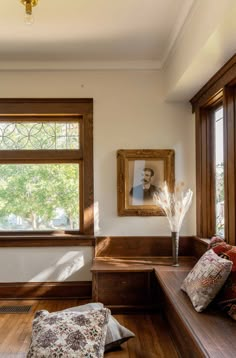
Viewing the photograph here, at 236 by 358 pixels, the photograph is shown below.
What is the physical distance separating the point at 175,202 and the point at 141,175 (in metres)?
0.50

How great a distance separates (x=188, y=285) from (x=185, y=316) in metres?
0.39

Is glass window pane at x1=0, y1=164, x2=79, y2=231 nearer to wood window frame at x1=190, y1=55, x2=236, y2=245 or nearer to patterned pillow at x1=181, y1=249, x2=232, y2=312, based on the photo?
wood window frame at x1=190, y1=55, x2=236, y2=245

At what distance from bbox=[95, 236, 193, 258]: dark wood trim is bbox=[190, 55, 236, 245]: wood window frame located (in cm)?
28

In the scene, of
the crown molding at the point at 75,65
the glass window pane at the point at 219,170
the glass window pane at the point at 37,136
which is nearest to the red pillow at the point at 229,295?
the glass window pane at the point at 219,170

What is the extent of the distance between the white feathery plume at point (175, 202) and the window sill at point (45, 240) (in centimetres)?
90

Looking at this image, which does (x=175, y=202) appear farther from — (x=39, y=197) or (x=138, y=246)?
(x=39, y=197)

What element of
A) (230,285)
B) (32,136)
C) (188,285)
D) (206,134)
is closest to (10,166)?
(32,136)

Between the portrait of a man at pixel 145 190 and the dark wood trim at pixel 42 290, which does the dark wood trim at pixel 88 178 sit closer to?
the portrait of a man at pixel 145 190

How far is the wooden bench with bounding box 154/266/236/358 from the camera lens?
6.01ft

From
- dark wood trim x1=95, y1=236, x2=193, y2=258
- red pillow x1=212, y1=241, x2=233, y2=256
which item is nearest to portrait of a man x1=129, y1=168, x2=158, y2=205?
dark wood trim x1=95, y1=236, x2=193, y2=258

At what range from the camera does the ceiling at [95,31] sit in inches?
112

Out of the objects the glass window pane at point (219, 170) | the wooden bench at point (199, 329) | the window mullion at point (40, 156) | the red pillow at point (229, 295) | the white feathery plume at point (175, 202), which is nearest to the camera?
the wooden bench at point (199, 329)

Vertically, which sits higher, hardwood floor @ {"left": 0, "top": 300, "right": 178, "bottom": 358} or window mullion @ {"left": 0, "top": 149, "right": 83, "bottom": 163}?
window mullion @ {"left": 0, "top": 149, "right": 83, "bottom": 163}

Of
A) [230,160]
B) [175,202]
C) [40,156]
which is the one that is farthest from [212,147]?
[40,156]
